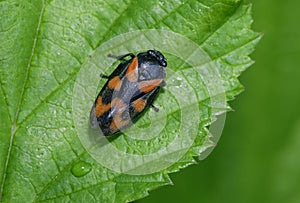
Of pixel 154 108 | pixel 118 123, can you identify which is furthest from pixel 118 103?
pixel 154 108

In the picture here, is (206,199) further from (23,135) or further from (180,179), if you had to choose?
(23,135)

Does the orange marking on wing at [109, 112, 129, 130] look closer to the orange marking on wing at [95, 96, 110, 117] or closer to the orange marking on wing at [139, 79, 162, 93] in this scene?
the orange marking on wing at [95, 96, 110, 117]

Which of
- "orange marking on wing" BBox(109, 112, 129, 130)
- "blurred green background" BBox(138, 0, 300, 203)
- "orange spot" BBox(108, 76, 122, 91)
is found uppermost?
"orange spot" BBox(108, 76, 122, 91)

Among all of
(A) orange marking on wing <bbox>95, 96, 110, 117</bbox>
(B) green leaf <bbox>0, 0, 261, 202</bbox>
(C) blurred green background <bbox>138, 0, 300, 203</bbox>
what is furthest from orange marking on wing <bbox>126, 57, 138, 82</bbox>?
(C) blurred green background <bbox>138, 0, 300, 203</bbox>

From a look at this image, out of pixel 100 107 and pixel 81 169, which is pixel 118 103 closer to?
pixel 100 107

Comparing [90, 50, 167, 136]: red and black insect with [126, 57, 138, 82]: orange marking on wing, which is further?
[126, 57, 138, 82]: orange marking on wing

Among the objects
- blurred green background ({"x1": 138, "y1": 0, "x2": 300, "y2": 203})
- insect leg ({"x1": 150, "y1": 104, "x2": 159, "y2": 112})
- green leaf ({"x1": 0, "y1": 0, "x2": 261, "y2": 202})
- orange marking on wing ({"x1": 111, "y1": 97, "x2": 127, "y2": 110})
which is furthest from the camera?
blurred green background ({"x1": 138, "y1": 0, "x2": 300, "y2": 203})

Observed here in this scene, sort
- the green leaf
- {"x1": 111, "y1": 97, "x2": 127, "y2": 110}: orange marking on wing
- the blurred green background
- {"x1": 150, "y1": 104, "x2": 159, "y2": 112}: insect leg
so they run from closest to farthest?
the green leaf, {"x1": 150, "y1": 104, "x2": 159, "y2": 112}: insect leg, {"x1": 111, "y1": 97, "x2": 127, "y2": 110}: orange marking on wing, the blurred green background

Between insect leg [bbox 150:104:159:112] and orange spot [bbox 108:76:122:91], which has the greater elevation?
orange spot [bbox 108:76:122:91]
